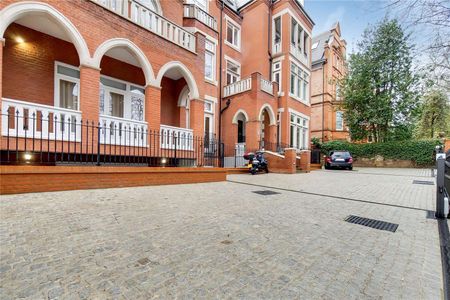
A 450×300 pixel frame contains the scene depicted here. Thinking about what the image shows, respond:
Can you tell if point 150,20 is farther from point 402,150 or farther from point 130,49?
point 402,150

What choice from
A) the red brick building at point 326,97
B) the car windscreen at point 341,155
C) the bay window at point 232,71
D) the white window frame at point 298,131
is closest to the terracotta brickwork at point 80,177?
the bay window at point 232,71

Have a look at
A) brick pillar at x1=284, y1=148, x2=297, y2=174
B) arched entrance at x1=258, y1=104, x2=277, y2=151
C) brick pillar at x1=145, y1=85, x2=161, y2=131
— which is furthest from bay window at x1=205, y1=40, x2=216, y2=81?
brick pillar at x1=145, y1=85, x2=161, y2=131

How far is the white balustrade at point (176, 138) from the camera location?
8773mm

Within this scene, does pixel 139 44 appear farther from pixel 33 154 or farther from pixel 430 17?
pixel 430 17

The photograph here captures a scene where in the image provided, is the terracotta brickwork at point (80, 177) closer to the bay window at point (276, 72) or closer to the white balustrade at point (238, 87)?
the white balustrade at point (238, 87)

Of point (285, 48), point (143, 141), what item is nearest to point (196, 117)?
point (143, 141)

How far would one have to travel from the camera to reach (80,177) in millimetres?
5656

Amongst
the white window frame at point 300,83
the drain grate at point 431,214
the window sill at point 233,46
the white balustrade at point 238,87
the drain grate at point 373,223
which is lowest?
the drain grate at point 431,214

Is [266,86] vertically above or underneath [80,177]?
above

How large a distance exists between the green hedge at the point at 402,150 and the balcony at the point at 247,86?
1223 cm

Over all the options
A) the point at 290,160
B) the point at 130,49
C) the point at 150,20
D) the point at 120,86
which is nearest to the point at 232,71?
the point at 290,160

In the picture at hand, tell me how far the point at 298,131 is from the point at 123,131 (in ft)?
49.9

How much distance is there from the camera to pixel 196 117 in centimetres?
963

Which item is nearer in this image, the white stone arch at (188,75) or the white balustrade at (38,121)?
the white balustrade at (38,121)
